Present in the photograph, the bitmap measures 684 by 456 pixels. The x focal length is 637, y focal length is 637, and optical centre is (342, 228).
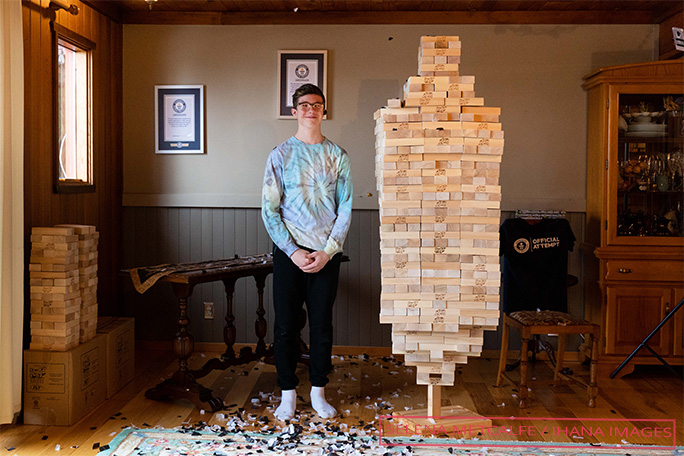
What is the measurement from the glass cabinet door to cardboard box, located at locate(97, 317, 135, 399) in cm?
298

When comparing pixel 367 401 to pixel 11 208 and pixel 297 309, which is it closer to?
pixel 297 309

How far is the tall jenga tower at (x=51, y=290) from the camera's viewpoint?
3.08 meters

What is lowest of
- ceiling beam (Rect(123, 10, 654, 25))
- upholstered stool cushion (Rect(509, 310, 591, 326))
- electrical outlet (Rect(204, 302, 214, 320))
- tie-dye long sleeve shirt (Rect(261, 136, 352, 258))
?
electrical outlet (Rect(204, 302, 214, 320))

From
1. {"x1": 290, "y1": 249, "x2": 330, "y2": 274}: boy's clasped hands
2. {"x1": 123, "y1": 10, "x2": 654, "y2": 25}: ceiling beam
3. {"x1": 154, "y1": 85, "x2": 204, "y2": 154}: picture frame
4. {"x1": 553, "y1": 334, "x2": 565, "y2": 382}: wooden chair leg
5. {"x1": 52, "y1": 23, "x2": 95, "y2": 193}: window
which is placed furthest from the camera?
{"x1": 154, "y1": 85, "x2": 204, "y2": 154}: picture frame

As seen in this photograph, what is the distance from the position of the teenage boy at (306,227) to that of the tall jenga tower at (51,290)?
1.00m

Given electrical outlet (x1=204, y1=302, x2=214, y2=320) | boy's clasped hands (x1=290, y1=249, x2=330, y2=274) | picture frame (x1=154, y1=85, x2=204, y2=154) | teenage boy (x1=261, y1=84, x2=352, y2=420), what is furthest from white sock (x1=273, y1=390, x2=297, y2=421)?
picture frame (x1=154, y1=85, x2=204, y2=154)

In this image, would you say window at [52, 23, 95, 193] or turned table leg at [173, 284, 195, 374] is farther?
window at [52, 23, 95, 193]

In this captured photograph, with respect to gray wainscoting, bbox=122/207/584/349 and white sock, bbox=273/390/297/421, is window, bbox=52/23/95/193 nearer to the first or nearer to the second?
gray wainscoting, bbox=122/207/584/349

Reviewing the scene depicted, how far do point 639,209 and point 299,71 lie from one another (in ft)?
7.79

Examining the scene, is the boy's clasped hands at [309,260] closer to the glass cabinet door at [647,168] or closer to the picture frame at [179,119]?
the picture frame at [179,119]

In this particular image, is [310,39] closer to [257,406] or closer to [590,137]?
[590,137]

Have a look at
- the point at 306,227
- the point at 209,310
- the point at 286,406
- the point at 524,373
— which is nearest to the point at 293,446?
the point at 286,406

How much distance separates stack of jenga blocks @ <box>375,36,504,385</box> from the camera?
2.84 meters

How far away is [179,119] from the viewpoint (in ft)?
14.4
